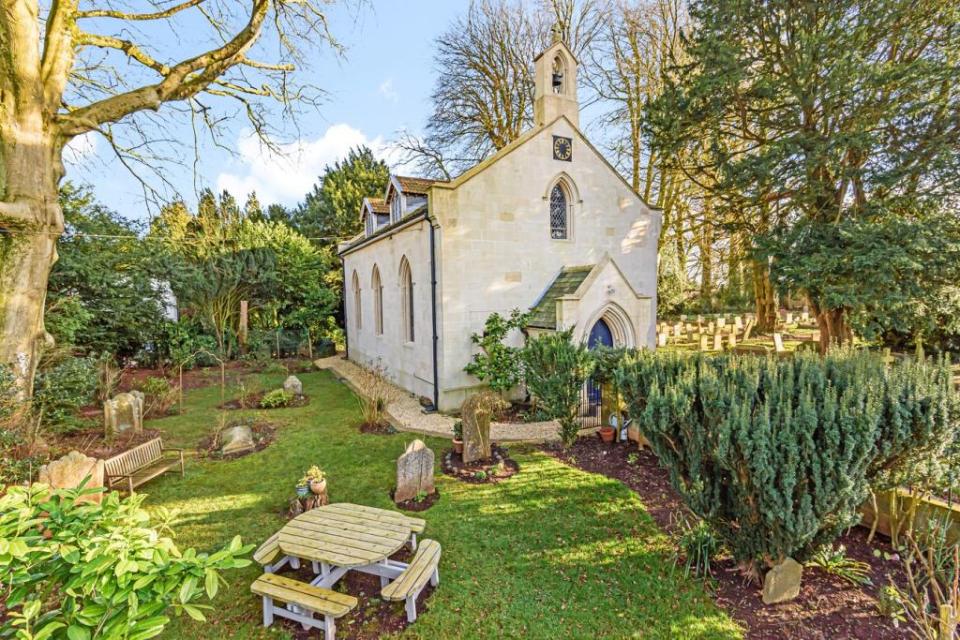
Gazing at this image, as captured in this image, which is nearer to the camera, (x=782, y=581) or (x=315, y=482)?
(x=782, y=581)

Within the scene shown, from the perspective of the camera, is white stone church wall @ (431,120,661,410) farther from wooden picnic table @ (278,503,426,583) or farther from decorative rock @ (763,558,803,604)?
decorative rock @ (763,558,803,604)

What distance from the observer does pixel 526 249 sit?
14000 mm

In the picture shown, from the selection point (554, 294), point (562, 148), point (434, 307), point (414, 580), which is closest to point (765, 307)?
point (554, 294)

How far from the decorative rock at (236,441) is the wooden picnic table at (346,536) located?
16.7ft

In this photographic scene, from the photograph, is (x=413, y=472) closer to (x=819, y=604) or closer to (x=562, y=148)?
(x=819, y=604)

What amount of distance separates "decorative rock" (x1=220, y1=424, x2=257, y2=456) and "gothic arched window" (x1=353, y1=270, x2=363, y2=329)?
1143cm

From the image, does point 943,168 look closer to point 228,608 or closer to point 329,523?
point 329,523

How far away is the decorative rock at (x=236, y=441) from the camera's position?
32.8 ft

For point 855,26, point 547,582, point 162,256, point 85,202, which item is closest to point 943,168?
point 855,26

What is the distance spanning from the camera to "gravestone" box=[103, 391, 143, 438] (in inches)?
416

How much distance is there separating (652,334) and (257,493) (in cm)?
1393

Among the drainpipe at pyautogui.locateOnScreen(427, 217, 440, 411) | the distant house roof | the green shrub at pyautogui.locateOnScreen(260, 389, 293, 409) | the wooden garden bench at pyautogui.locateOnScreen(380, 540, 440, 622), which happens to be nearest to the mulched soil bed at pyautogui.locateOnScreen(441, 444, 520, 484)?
the wooden garden bench at pyautogui.locateOnScreen(380, 540, 440, 622)

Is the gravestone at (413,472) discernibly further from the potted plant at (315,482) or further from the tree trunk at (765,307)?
the tree trunk at (765,307)

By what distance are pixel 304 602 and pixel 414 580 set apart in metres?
1.20
